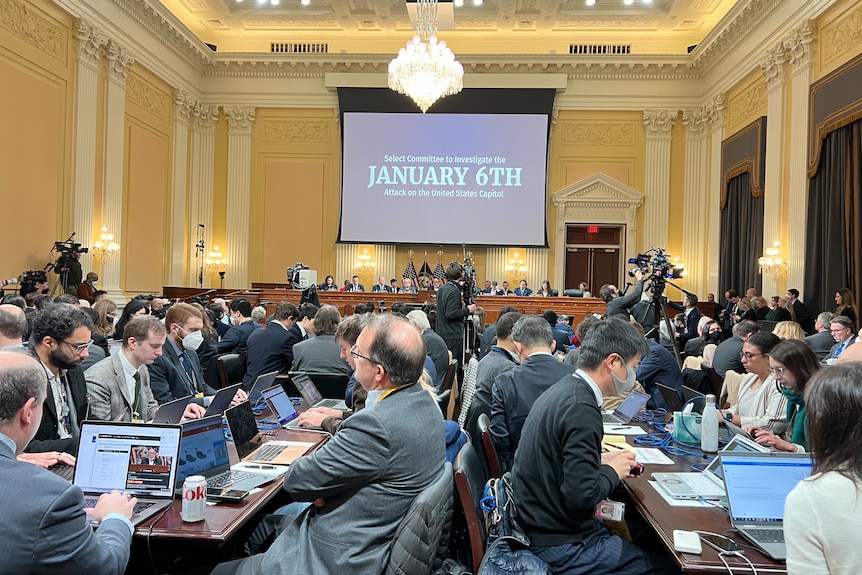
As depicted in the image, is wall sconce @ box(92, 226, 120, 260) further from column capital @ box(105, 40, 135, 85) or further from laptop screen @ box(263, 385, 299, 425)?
laptop screen @ box(263, 385, 299, 425)

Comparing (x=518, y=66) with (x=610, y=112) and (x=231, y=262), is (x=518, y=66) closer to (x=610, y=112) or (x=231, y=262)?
(x=610, y=112)

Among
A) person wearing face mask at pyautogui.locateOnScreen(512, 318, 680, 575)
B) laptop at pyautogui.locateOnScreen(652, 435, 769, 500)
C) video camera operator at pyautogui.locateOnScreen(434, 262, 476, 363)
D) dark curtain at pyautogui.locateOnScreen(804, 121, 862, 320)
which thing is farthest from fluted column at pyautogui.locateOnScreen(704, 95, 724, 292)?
person wearing face mask at pyautogui.locateOnScreen(512, 318, 680, 575)

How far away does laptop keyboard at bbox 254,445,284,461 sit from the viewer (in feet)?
8.85

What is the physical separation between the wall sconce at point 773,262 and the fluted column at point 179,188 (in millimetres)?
13122

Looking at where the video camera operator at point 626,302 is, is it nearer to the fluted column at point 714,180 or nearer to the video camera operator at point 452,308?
the video camera operator at point 452,308

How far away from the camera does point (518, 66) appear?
51.4 ft

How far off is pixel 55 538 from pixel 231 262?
51.5 feet

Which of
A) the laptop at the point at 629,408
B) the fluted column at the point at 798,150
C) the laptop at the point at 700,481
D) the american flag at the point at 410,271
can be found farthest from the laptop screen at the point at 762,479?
the american flag at the point at 410,271

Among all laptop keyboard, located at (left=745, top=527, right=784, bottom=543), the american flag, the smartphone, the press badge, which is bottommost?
the press badge

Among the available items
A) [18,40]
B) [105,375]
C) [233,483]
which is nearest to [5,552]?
[233,483]

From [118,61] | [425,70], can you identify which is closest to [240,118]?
[118,61]

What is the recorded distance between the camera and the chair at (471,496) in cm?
208

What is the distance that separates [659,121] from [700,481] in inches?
586

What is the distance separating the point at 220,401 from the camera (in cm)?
316
